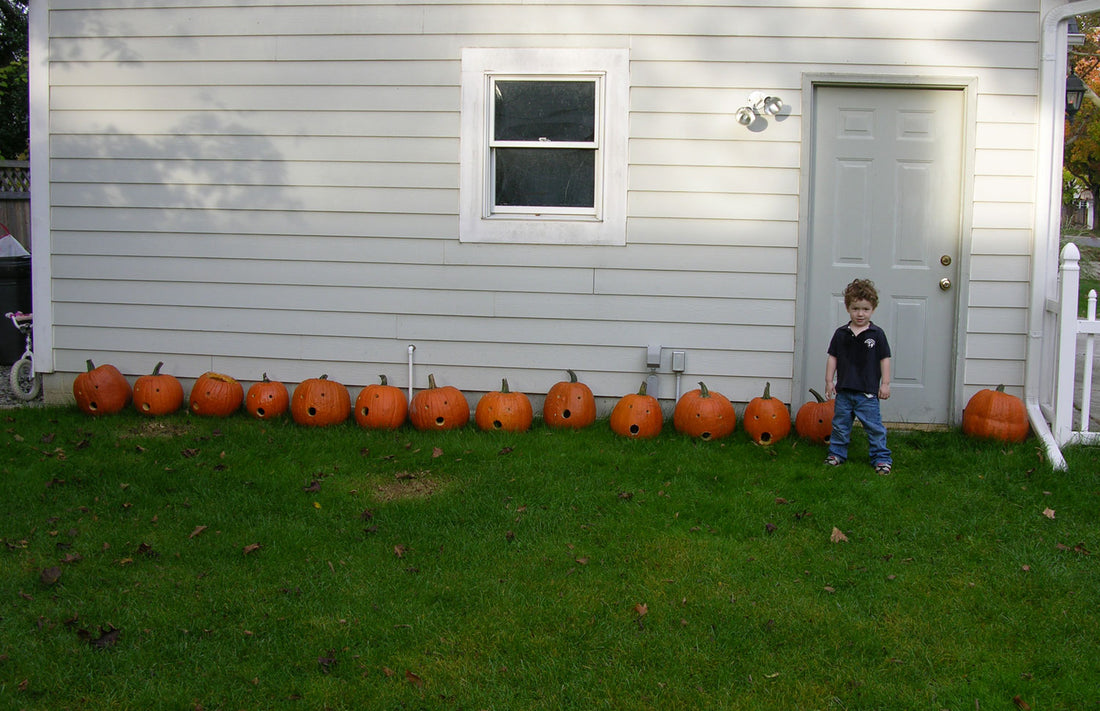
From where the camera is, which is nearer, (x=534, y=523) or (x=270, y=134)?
(x=534, y=523)

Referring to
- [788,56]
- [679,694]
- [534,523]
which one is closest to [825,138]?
[788,56]

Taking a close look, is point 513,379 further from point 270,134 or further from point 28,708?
point 28,708

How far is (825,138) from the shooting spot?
636 cm

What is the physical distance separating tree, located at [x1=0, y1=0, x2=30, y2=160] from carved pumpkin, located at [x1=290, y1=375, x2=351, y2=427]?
16450 mm

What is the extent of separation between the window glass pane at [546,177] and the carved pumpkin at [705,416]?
60.0 inches

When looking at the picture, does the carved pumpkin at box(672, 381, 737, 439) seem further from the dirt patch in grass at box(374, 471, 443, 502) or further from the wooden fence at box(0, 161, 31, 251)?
the wooden fence at box(0, 161, 31, 251)

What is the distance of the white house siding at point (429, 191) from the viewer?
20.5ft

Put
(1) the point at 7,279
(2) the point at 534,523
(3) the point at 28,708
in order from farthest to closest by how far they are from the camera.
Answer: (1) the point at 7,279
(2) the point at 534,523
(3) the point at 28,708

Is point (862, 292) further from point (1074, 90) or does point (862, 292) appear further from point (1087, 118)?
Answer: point (1087, 118)

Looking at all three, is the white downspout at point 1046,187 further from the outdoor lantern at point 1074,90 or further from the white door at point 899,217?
the outdoor lantern at point 1074,90

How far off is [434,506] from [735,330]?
269 centimetres

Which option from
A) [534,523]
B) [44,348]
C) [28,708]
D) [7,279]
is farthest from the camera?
[7,279]

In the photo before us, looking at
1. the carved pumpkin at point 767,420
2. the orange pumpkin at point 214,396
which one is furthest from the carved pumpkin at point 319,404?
the carved pumpkin at point 767,420

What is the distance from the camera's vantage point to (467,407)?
642cm
